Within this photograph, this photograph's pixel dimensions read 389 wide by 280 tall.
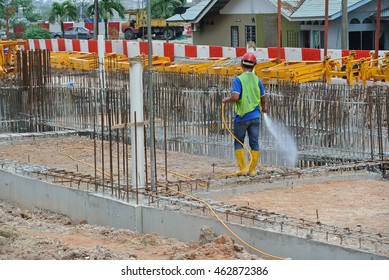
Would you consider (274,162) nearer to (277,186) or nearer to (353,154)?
(353,154)

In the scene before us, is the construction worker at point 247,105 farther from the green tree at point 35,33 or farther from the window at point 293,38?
the green tree at point 35,33

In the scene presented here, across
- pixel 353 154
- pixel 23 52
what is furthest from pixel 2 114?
pixel 353 154

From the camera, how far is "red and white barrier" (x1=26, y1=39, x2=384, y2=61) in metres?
35.2

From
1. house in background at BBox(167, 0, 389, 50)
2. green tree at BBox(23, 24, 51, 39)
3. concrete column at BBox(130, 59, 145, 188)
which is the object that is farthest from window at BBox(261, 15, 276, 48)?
concrete column at BBox(130, 59, 145, 188)

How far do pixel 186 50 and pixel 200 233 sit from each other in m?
32.9

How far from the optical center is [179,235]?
10836 millimetres

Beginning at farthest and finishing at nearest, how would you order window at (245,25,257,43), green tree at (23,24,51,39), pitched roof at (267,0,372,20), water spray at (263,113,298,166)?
1. green tree at (23,24,51,39)
2. window at (245,25,257,43)
3. pitched roof at (267,0,372,20)
4. water spray at (263,113,298,166)

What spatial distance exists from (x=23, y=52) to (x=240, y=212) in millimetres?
11126

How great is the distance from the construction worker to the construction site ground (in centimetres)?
52

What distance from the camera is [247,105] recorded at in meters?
13.1

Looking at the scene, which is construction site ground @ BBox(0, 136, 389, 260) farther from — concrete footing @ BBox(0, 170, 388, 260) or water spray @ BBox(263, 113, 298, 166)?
water spray @ BBox(263, 113, 298, 166)

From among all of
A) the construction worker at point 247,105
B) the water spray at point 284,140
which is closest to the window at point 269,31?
the water spray at point 284,140

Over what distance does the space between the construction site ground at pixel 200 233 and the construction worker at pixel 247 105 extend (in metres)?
0.52

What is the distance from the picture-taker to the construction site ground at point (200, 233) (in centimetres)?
952
